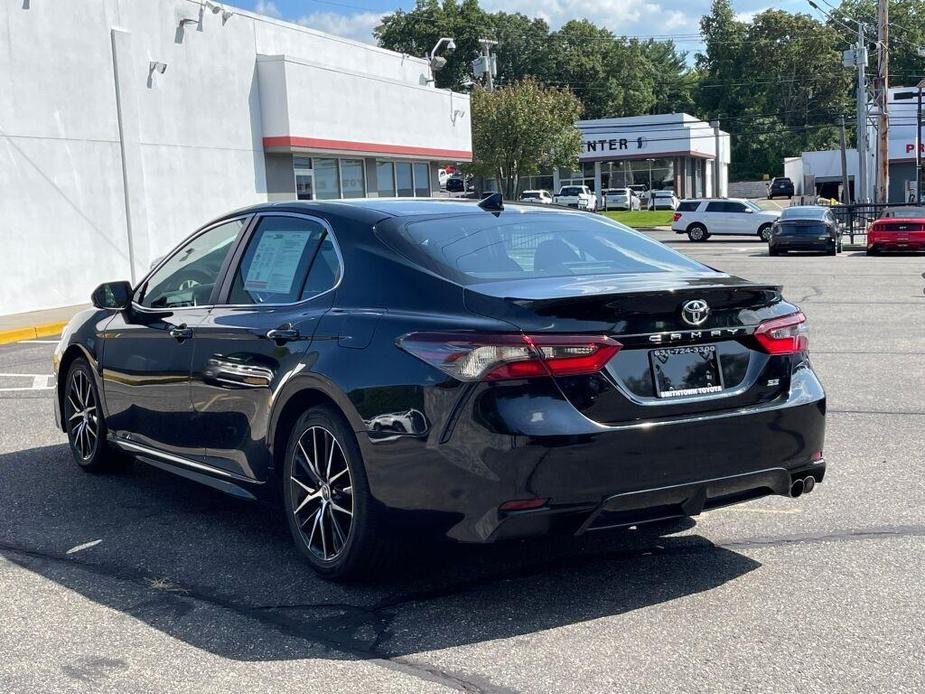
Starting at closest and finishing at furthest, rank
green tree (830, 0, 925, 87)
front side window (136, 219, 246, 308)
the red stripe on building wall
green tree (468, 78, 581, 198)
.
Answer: front side window (136, 219, 246, 308) → the red stripe on building wall → green tree (468, 78, 581, 198) → green tree (830, 0, 925, 87)

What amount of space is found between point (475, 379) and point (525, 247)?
123 cm

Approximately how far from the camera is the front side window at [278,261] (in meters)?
5.14

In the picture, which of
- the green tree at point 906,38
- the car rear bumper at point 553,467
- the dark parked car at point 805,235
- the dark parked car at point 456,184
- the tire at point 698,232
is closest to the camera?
the car rear bumper at point 553,467

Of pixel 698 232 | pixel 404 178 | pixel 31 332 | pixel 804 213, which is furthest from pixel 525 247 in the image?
pixel 698 232

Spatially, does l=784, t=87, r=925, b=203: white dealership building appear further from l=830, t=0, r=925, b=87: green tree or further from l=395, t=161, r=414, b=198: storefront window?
l=830, t=0, r=925, b=87: green tree

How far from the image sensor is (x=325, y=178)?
27.0 metres

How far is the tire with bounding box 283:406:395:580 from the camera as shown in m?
4.46

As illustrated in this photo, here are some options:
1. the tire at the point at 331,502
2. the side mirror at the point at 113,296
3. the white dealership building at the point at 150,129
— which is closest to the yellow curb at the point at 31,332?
the white dealership building at the point at 150,129

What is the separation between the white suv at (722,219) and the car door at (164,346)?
36920 mm

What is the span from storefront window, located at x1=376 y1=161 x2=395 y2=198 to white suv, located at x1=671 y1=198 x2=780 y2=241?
51.2 feet

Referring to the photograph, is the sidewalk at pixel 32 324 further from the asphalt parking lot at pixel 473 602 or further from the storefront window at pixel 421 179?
the storefront window at pixel 421 179

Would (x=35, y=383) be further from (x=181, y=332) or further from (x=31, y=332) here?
(x=181, y=332)

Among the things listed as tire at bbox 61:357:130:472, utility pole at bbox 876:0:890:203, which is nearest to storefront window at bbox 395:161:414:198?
utility pole at bbox 876:0:890:203

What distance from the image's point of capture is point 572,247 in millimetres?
5262
